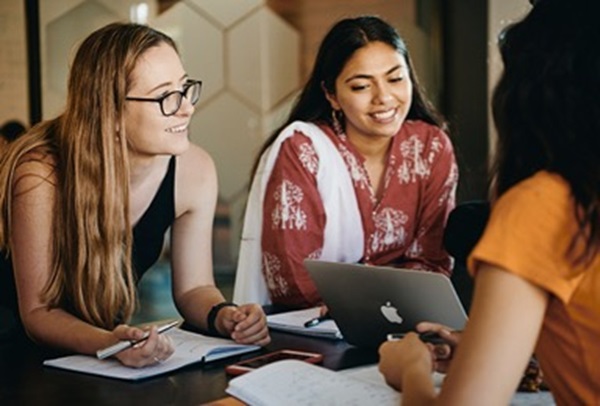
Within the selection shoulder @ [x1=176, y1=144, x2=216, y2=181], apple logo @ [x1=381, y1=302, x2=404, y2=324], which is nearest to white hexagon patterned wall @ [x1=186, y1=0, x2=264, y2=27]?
shoulder @ [x1=176, y1=144, x2=216, y2=181]

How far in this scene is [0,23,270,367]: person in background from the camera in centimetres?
167

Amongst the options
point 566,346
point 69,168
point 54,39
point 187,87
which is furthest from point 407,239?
point 54,39

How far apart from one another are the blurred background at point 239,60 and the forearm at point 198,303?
1742 mm

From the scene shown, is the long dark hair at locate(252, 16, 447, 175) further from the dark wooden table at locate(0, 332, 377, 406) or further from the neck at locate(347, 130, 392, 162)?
the dark wooden table at locate(0, 332, 377, 406)

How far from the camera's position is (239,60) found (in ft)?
12.3

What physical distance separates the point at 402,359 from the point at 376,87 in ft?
4.10

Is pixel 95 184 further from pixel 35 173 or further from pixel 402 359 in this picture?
pixel 402 359

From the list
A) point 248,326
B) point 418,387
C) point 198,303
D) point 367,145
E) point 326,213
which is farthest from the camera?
point 367,145

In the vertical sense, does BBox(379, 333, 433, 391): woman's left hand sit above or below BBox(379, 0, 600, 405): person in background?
below

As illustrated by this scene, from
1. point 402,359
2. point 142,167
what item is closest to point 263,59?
point 142,167

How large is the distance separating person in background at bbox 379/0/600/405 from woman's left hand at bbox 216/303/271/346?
655mm

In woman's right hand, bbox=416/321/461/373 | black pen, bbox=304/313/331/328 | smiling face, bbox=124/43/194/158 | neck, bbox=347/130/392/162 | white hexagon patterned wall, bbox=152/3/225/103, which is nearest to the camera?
woman's right hand, bbox=416/321/461/373

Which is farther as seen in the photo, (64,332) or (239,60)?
(239,60)

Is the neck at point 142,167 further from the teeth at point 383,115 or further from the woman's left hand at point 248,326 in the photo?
the teeth at point 383,115
